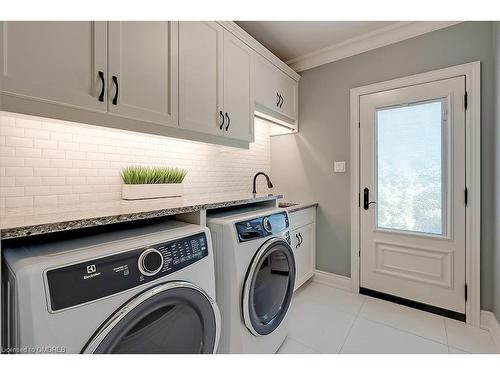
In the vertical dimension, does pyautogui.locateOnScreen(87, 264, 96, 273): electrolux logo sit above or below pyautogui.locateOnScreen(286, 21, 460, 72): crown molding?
below

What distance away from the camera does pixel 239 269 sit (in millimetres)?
1189

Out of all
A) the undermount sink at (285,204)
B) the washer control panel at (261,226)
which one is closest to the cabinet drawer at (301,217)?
the undermount sink at (285,204)

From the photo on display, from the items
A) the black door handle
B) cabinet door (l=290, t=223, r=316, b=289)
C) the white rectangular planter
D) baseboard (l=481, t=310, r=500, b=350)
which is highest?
the white rectangular planter

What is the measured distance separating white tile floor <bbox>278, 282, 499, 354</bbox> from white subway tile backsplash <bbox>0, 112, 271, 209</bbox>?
1.44 metres

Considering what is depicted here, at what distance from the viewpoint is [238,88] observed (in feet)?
6.20

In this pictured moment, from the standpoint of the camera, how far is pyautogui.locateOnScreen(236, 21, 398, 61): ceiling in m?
2.02

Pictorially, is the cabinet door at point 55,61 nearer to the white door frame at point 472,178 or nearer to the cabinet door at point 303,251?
the cabinet door at point 303,251

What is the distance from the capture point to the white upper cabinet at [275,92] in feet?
6.98

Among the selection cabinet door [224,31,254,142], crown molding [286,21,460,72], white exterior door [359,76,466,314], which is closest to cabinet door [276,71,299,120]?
crown molding [286,21,460,72]

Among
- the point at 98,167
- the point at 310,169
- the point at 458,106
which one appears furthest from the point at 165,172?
the point at 458,106

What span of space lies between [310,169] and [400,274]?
1.30 meters

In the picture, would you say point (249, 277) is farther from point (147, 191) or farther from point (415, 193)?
point (415, 193)

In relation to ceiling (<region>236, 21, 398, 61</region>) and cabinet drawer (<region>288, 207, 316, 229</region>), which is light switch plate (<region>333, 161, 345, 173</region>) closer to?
cabinet drawer (<region>288, 207, 316, 229</region>)
